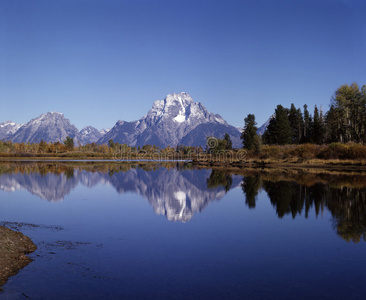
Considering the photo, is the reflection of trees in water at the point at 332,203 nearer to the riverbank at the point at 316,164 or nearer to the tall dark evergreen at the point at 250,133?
the riverbank at the point at 316,164

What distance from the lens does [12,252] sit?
14.5 metres

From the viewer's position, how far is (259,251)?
15.9 metres

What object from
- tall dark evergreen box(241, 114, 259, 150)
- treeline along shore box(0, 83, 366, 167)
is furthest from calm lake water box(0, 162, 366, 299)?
tall dark evergreen box(241, 114, 259, 150)

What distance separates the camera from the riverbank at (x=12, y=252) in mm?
12719

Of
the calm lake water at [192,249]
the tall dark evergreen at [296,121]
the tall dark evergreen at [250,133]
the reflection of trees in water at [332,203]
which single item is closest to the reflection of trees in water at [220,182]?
the reflection of trees in water at [332,203]

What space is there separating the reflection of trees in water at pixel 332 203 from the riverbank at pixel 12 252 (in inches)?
629

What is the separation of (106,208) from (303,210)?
16308 millimetres

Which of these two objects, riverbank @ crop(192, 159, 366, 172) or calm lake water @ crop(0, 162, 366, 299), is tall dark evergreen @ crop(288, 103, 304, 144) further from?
calm lake water @ crop(0, 162, 366, 299)

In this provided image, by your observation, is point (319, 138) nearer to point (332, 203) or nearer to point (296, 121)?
point (296, 121)

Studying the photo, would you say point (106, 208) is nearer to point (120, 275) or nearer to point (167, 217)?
point (167, 217)

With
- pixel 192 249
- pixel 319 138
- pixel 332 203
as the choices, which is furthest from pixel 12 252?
pixel 319 138

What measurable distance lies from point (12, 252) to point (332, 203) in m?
25.2

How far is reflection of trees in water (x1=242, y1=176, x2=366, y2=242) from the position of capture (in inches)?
812

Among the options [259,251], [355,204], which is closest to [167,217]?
[259,251]
